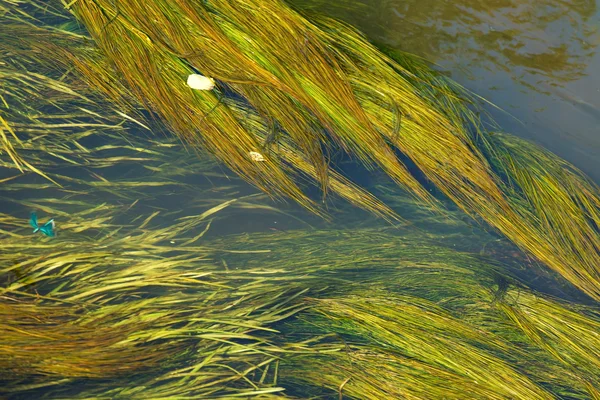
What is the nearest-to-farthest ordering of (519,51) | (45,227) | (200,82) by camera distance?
(45,227) → (200,82) → (519,51)

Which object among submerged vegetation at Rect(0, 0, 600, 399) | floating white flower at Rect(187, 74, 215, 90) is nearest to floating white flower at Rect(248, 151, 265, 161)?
submerged vegetation at Rect(0, 0, 600, 399)

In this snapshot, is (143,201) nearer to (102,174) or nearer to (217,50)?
(102,174)

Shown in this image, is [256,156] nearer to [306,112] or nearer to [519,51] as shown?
[306,112]

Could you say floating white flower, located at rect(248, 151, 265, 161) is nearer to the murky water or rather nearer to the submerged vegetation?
the submerged vegetation

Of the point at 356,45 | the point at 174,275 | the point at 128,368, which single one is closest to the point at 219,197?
the point at 174,275

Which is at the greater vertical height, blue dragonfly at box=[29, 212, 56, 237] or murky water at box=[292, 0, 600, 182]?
murky water at box=[292, 0, 600, 182]

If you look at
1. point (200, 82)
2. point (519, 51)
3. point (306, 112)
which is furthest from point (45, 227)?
point (519, 51)

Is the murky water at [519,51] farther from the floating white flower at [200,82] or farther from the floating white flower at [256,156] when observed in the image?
the floating white flower at [256,156]

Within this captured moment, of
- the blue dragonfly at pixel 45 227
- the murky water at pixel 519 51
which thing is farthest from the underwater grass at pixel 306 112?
the blue dragonfly at pixel 45 227
